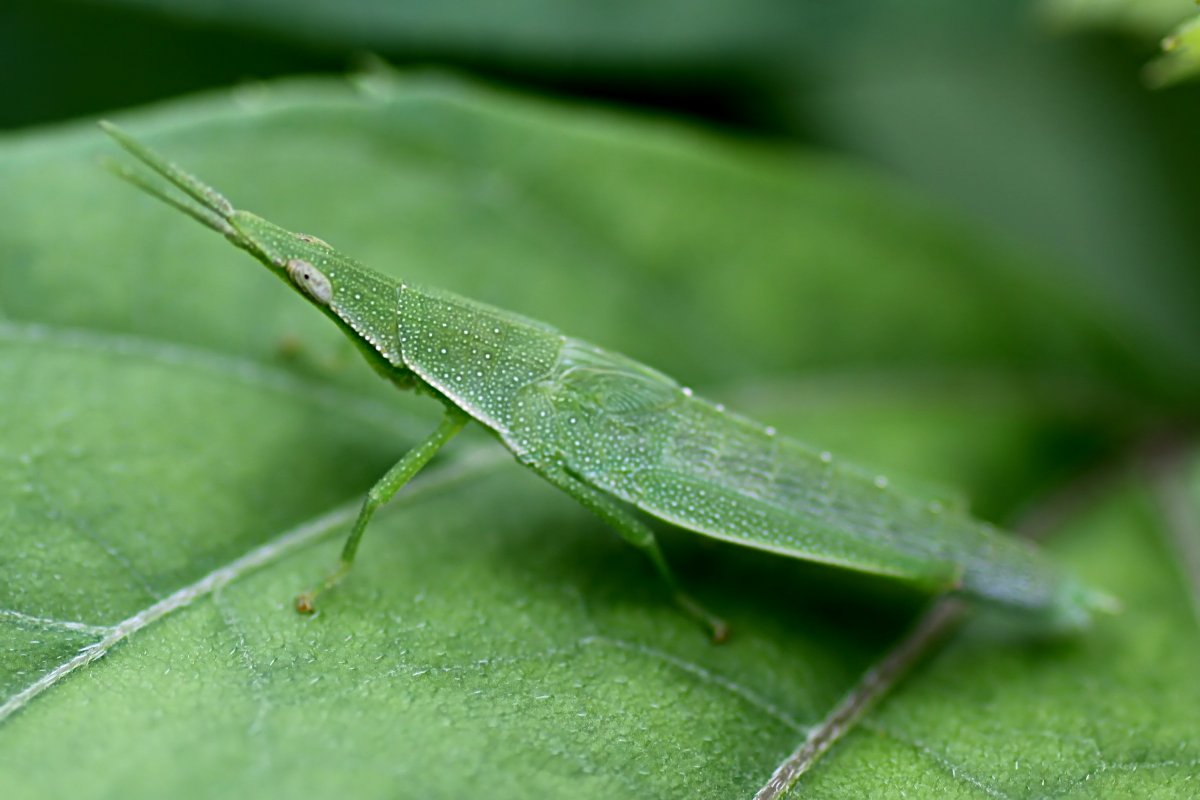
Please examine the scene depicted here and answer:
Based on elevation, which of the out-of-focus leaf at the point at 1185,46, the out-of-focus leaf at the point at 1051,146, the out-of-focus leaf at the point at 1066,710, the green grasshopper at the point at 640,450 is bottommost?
the out-of-focus leaf at the point at 1066,710

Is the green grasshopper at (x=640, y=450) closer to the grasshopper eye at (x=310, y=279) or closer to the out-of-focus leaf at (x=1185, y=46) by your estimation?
the grasshopper eye at (x=310, y=279)

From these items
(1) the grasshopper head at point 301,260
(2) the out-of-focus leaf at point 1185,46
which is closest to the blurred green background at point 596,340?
(1) the grasshopper head at point 301,260

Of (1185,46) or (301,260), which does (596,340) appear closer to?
(301,260)

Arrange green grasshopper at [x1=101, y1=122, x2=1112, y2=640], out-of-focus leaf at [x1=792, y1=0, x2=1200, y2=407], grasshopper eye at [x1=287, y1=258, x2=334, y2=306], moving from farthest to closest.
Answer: out-of-focus leaf at [x1=792, y1=0, x2=1200, y2=407] → green grasshopper at [x1=101, y1=122, x2=1112, y2=640] → grasshopper eye at [x1=287, y1=258, x2=334, y2=306]

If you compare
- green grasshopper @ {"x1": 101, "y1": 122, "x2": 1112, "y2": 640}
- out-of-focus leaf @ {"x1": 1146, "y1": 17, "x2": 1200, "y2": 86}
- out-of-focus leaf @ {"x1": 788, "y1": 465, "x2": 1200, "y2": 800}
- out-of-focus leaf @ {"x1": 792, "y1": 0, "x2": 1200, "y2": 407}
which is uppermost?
out-of-focus leaf @ {"x1": 1146, "y1": 17, "x2": 1200, "y2": 86}

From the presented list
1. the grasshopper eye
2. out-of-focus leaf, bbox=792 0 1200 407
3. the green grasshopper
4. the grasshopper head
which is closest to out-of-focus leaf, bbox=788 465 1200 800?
the green grasshopper

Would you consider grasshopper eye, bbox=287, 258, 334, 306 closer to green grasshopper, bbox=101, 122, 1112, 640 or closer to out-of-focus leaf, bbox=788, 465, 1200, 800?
green grasshopper, bbox=101, 122, 1112, 640
